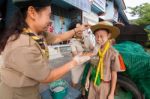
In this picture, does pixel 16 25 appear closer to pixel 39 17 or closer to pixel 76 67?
pixel 39 17

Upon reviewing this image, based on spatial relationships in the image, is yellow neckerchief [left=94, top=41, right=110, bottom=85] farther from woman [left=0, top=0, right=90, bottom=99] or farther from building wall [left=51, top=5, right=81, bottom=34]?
building wall [left=51, top=5, right=81, bottom=34]

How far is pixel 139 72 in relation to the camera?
11.3 ft

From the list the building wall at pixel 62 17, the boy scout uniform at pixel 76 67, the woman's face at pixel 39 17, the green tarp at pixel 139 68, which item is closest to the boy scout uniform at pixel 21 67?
the woman's face at pixel 39 17

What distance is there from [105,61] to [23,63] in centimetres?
128

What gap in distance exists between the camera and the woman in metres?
1.88

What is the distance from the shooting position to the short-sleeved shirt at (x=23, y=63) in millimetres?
1865

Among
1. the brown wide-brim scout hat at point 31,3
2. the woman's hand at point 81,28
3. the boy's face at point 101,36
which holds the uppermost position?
the brown wide-brim scout hat at point 31,3

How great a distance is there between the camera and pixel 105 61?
2941mm

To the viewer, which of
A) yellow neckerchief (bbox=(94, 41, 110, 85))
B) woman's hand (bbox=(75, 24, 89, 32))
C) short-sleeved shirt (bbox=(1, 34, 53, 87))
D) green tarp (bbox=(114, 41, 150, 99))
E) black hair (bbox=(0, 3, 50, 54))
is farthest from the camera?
green tarp (bbox=(114, 41, 150, 99))

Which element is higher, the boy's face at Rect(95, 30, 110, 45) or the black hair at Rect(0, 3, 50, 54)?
the black hair at Rect(0, 3, 50, 54)

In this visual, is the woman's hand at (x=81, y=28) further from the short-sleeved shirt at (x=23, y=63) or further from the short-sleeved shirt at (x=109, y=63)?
the short-sleeved shirt at (x=23, y=63)

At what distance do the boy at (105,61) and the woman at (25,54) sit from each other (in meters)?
0.82

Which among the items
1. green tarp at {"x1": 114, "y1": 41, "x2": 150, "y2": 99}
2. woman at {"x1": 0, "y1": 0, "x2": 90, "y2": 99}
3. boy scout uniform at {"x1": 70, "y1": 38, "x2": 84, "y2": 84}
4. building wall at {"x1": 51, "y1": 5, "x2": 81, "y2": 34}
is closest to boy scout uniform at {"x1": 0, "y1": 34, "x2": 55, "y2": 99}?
woman at {"x1": 0, "y1": 0, "x2": 90, "y2": 99}

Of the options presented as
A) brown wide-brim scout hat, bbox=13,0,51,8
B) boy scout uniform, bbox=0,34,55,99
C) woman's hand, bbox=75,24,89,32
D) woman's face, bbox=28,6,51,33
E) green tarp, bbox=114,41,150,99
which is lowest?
green tarp, bbox=114,41,150,99
